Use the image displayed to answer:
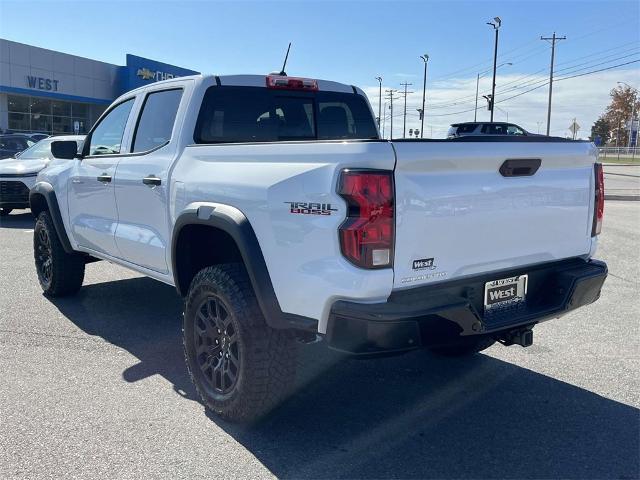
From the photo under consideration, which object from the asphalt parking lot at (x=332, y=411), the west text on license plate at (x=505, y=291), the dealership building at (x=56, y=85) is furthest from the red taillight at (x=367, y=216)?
the dealership building at (x=56, y=85)

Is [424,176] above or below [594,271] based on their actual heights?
above

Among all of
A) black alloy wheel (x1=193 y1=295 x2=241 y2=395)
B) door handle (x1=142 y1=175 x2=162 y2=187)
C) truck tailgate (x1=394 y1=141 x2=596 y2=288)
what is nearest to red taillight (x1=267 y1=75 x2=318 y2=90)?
door handle (x1=142 y1=175 x2=162 y2=187)

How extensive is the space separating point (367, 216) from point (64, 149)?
371 cm

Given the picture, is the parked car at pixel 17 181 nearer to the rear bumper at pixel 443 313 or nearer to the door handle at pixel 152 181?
the door handle at pixel 152 181

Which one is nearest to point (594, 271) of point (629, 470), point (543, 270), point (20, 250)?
point (543, 270)

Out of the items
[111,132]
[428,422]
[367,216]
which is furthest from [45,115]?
[367,216]

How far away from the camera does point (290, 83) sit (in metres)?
4.63

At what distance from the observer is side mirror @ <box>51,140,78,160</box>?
5.38m

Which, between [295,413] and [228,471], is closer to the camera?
[228,471]

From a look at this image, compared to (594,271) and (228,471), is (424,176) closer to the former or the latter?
(594,271)

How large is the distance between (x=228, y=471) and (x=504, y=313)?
5.39 feet

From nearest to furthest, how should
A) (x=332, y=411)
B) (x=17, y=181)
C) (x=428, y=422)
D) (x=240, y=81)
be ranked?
(x=428, y=422), (x=332, y=411), (x=240, y=81), (x=17, y=181)

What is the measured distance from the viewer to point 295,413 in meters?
3.66

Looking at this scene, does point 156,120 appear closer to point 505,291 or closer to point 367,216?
point 367,216
